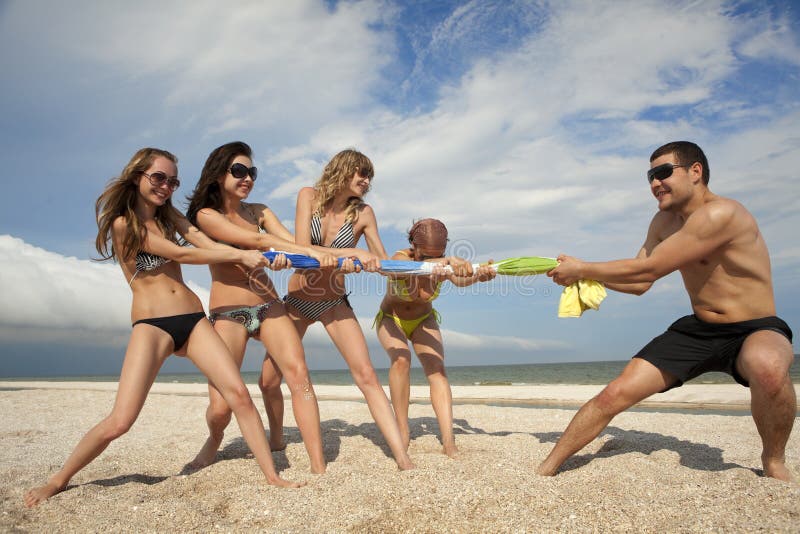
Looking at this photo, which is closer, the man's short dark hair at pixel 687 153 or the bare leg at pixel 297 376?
the man's short dark hair at pixel 687 153

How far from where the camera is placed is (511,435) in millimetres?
6734

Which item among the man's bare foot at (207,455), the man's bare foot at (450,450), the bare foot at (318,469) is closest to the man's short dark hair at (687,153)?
the man's bare foot at (450,450)

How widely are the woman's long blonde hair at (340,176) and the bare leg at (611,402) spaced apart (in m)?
2.85

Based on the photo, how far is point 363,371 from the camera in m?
5.05

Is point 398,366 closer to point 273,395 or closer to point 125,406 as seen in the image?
point 273,395

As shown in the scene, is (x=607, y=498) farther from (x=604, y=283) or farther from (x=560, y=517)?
(x=604, y=283)

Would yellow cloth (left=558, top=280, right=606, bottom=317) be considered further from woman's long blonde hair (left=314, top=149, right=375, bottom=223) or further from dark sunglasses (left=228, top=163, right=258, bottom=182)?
dark sunglasses (left=228, top=163, right=258, bottom=182)

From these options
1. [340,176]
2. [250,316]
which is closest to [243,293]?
[250,316]

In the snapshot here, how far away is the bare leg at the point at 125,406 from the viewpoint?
418 cm

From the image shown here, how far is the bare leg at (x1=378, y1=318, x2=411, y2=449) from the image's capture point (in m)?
5.85

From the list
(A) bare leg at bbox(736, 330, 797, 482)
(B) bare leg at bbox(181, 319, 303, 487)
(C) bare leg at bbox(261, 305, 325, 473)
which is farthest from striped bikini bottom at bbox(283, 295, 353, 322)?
(A) bare leg at bbox(736, 330, 797, 482)

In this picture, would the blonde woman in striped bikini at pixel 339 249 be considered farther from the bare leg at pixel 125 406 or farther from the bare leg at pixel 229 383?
the bare leg at pixel 125 406

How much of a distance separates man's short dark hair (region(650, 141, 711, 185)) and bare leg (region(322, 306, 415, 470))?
3211 millimetres

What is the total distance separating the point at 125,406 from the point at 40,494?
0.89 meters
